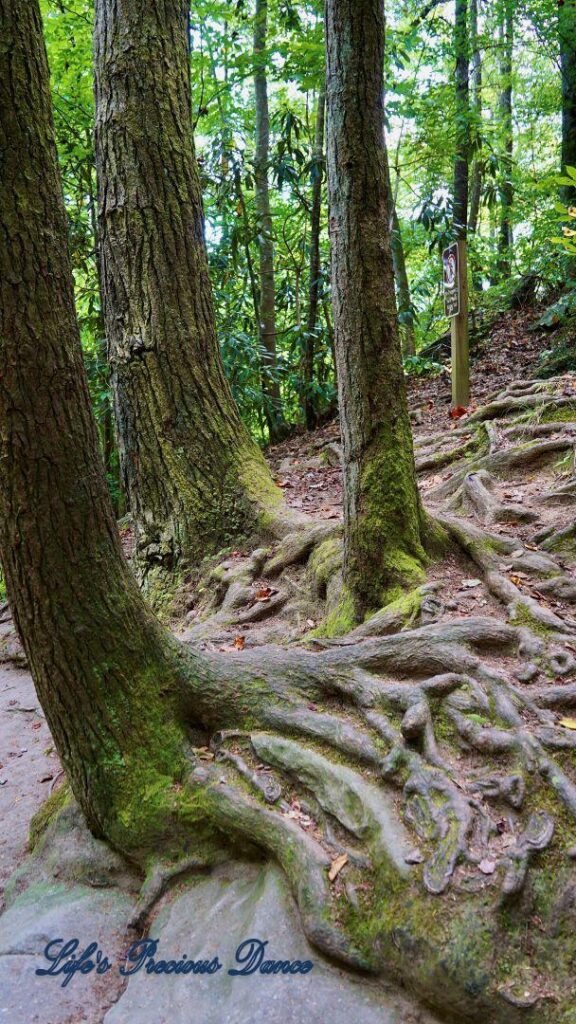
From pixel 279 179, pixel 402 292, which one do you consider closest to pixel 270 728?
pixel 279 179

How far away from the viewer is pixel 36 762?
175 inches

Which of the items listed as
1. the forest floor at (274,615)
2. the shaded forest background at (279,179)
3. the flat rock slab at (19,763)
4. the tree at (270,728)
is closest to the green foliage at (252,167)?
the shaded forest background at (279,179)

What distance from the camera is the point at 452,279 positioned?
25.4ft

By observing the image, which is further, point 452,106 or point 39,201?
point 452,106

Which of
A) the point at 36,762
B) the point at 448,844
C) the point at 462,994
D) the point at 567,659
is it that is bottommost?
the point at 36,762

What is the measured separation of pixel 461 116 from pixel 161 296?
713 cm

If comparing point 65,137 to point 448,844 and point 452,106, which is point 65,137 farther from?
point 448,844

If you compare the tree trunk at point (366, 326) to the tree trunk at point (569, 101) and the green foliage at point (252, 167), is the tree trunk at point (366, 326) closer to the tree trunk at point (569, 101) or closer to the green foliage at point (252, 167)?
the green foliage at point (252, 167)

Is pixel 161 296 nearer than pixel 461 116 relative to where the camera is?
Yes

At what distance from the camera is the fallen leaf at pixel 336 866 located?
2547 mm

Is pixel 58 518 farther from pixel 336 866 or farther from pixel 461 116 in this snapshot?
pixel 461 116

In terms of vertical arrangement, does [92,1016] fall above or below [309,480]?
below

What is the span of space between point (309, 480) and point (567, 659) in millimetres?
4680

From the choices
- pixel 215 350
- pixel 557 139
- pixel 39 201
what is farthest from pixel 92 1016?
pixel 557 139
